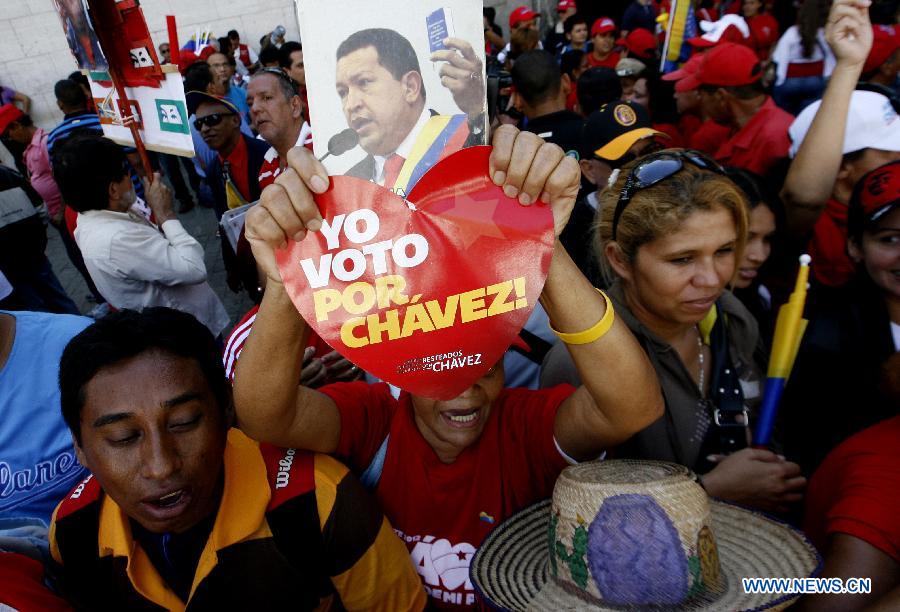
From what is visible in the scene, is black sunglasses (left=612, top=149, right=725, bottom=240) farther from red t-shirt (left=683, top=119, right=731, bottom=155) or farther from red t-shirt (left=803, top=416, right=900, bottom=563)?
red t-shirt (left=683, top=119, right=731, bottom=155)

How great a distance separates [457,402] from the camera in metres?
1.59

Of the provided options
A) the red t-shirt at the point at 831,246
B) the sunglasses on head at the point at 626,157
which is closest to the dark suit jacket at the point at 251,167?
the sunglasses on head at the point at 626,157

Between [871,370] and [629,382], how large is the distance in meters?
0.99

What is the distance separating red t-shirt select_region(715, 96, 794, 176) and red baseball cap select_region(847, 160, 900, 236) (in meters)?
1.12

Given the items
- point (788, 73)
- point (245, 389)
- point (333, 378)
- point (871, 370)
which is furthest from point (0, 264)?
point (788, 73)

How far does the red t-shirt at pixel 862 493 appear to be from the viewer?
1.29m

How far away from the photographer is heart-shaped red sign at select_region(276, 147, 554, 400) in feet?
3.60

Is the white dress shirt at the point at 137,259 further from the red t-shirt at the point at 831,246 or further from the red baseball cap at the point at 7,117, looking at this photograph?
the red baseball cap at the point at 7,117

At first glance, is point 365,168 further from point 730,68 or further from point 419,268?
point 730,68

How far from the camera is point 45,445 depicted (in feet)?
6.24

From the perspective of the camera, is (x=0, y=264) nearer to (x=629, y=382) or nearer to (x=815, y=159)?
(x=629, y=382)

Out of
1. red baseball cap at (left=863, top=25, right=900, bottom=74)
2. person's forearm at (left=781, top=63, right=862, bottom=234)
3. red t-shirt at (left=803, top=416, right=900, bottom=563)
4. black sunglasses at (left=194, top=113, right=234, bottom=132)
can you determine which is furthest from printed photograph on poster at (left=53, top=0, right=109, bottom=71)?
red baseball cap at (left=863, top=25, right=900, bottom=74)

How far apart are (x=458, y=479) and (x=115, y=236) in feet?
7.89

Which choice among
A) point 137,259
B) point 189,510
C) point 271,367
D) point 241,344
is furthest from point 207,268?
point 271,367
